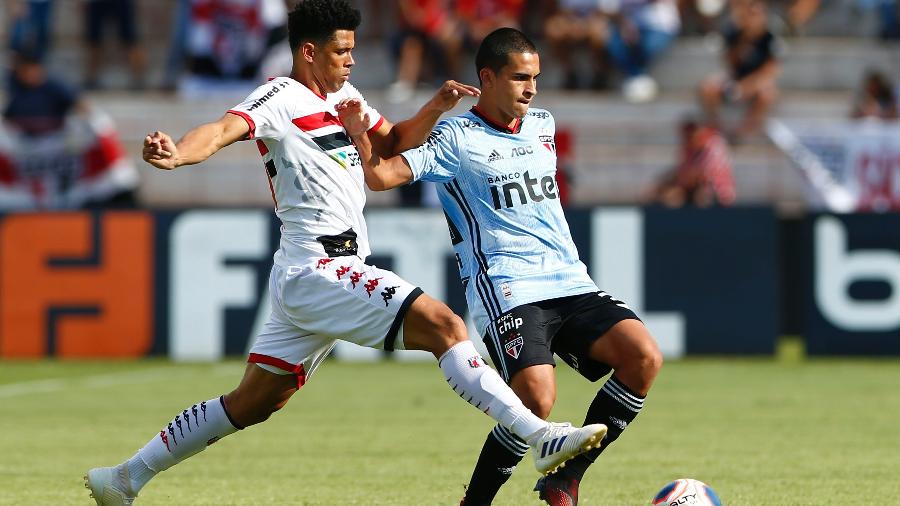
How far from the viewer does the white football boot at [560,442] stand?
612 centimetres

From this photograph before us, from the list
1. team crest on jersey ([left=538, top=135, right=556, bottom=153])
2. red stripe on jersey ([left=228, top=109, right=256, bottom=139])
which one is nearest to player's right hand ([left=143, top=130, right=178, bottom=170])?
red stripe on jersey ([left=228, top=109, right=256, bottom=139])

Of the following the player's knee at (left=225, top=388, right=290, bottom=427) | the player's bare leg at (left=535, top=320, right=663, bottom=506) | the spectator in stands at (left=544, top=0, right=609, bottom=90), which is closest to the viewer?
the player's bare leg at (left=535, top=320, right=663, bottom=506)

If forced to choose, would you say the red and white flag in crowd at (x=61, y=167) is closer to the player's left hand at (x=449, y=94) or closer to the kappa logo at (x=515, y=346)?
the player's left hand at (x=449, y=94)

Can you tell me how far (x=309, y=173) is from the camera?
22.7ft

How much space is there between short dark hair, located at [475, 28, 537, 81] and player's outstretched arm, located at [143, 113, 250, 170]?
122 centimetres

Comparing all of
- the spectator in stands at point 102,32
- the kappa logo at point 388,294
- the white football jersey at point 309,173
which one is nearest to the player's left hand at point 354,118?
the white football jersey at point 309,173

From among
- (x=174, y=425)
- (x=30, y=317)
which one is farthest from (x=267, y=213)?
(x=174, y=425)

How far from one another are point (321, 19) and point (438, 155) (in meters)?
0.80

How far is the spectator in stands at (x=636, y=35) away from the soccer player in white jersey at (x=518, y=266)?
13869 millimetres

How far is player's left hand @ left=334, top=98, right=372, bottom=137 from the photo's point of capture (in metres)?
6.74

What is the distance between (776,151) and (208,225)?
21.8 feet

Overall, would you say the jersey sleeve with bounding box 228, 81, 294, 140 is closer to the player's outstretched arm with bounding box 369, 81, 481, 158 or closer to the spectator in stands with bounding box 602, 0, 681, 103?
the player's outstretched arm with bounding box 369, 81, 481, 158

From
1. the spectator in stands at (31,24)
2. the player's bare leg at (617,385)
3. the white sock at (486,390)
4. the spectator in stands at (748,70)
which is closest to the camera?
the white sock at (486,390)

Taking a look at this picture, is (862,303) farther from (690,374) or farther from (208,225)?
(208,225)
